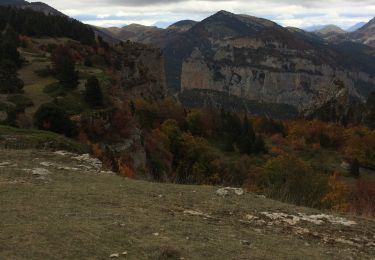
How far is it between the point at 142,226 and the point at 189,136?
6885cm

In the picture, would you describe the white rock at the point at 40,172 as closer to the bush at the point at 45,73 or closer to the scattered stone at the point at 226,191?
the scattered stone at the point at 226,191

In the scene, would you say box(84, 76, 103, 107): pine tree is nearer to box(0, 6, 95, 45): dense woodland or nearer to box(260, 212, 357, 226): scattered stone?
box(260, 212, 357, 226): scattered stone

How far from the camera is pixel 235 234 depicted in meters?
11.3

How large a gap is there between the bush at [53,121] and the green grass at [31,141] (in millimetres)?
6667

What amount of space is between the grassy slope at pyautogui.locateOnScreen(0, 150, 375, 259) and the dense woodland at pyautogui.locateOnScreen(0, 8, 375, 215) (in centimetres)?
397

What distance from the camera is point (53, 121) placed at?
34.8 meters

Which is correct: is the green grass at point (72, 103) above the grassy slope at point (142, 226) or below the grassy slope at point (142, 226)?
below

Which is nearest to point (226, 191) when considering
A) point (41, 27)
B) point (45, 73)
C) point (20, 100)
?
point (20, 100)

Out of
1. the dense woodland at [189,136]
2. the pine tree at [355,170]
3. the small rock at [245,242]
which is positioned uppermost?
the small rock at [245,242]

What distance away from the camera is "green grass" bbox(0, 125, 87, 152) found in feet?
77.8

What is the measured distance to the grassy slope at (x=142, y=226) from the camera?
9.67 meters

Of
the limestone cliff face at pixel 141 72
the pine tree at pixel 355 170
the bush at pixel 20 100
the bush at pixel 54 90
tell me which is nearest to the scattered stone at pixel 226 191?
the bush at pixel 20 100

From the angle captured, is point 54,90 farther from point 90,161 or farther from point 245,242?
point 245,242

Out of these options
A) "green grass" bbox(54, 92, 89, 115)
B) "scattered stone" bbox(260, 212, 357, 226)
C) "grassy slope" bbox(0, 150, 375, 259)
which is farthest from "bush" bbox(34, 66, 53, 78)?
"scattered stone" bbox(260, 212, 357, 226)
